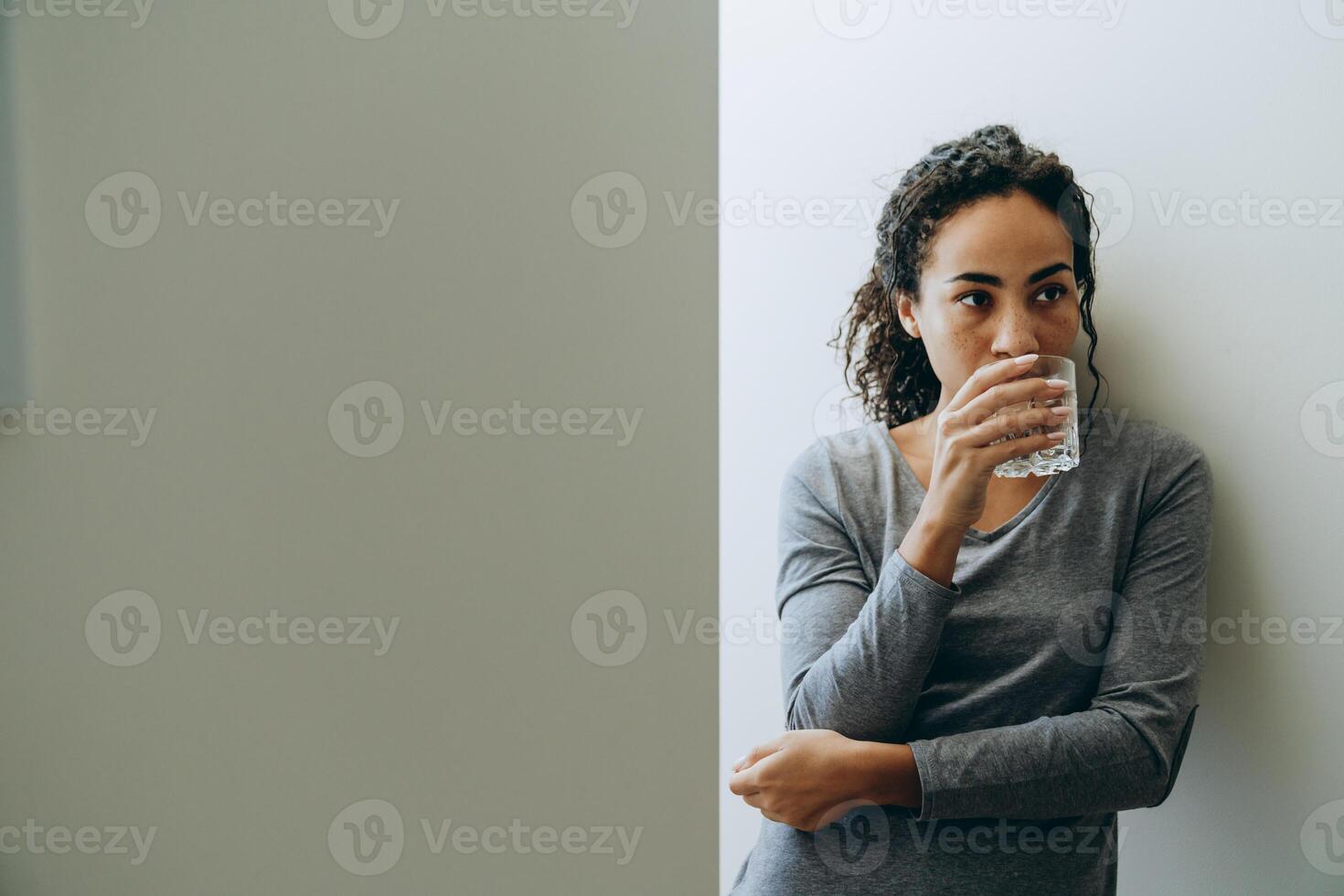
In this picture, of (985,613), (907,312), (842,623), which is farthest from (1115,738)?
(907,312)

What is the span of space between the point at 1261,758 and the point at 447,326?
1072 mm

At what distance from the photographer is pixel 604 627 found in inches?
50.8

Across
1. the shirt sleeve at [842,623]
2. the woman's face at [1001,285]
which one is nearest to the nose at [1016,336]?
the woman's face at [1001,285]

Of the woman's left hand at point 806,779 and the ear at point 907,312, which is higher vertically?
the ear at point 907,312

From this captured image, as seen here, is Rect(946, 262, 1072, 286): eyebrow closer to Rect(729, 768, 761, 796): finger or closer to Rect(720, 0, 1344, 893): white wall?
Rect(720, 0, 1344, 893): white wall

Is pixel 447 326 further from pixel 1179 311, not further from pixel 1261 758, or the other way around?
pixel 1261 758

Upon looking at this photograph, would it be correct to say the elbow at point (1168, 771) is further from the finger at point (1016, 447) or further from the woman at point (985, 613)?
the finger at point (1016, 447)

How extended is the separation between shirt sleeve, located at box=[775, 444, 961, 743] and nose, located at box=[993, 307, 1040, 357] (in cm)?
24

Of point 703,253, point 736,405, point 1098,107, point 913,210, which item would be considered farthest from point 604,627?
point 1098,107

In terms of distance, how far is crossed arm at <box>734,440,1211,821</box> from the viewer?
3.24ft

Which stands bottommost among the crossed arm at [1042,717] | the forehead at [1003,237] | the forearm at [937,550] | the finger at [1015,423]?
the crossed arm at [1042,717]

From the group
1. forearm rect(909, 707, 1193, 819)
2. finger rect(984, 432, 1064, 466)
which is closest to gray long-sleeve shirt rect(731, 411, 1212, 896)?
forearm rect(909, 707, 1193, 819)

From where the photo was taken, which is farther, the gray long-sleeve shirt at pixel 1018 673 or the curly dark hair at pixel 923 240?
the curly dark hair at pixel 923 240

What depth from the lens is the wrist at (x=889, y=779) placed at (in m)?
1.01
